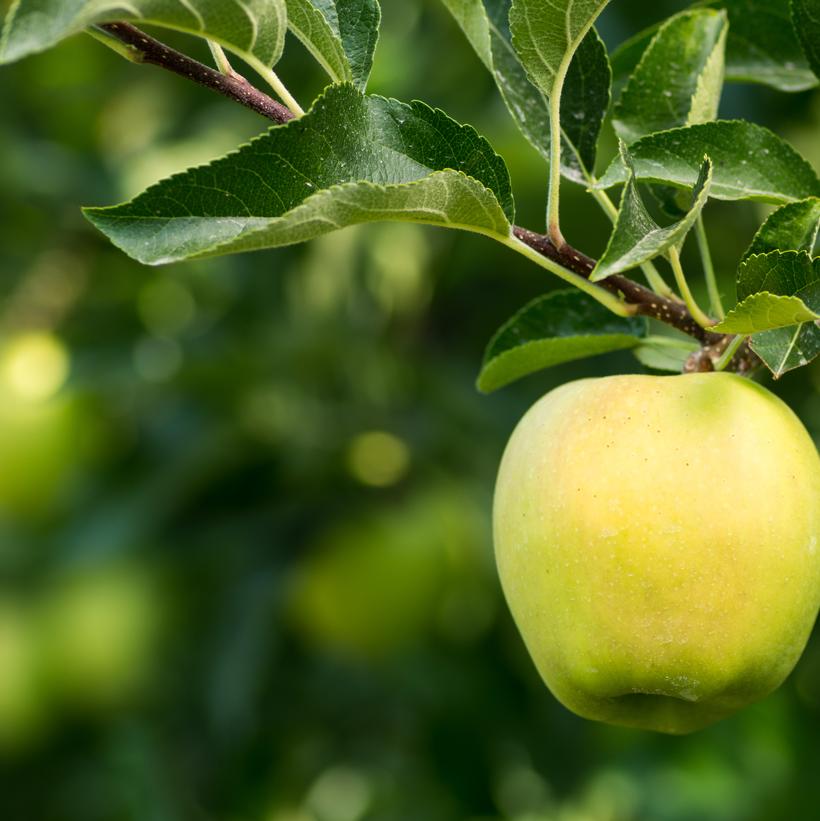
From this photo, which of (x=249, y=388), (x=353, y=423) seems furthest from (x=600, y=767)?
(x=249, y=388)

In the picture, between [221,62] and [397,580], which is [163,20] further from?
[397,580]

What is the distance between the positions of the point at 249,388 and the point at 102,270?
40cm

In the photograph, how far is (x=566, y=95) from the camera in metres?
0.69

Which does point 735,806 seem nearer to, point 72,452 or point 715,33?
point 72,452

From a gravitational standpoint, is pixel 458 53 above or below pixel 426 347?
above

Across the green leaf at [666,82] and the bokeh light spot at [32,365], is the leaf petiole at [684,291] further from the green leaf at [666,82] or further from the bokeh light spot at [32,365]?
the bokeh light spot at [32,365]

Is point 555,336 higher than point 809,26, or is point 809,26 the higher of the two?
point 809,26

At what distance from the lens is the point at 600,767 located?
1.78 m

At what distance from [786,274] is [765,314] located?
0.03 m

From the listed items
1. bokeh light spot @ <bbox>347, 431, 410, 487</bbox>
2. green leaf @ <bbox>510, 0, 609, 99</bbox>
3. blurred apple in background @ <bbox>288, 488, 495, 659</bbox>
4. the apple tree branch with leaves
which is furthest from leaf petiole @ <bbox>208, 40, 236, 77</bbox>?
bokeh light spot @ <bbox>347, 431, 410, 487</bbox>

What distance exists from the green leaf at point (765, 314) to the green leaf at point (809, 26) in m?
0.21

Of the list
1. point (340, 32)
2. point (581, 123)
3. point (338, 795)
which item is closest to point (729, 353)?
point (581, 123)

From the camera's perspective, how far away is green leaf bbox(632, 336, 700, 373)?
0.71 meters

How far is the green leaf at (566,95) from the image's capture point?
670 mm
